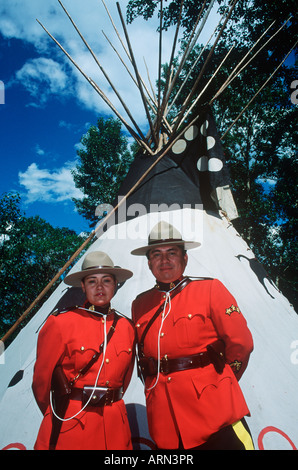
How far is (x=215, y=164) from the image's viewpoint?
3471mm

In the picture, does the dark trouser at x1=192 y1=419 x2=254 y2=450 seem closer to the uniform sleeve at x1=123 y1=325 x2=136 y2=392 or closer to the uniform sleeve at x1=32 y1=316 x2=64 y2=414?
the uniform sleeve at x1=123 y1=325 x2=136 y2=392

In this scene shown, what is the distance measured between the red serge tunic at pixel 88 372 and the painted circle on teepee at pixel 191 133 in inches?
116

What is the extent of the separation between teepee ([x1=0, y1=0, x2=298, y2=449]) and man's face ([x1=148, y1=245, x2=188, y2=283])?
21.5 inches

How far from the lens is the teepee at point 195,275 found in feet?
5.89

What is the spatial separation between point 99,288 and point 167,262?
54cm

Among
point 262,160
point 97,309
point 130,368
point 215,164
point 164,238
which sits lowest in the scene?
point 130,368

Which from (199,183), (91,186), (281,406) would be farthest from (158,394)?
(91,186)

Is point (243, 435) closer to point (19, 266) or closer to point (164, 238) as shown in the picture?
point (164, 238)

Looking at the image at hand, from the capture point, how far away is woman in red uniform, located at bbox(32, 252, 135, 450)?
1.46 metres

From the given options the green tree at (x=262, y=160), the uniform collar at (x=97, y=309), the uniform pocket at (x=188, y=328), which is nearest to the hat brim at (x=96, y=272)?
the uniform collar at (x=97, y=309)

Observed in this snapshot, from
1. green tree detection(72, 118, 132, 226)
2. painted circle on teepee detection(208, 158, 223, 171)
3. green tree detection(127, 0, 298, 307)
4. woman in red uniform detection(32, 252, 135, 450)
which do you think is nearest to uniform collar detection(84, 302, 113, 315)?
woman in red uniform detection(32, 252, 135, 450)

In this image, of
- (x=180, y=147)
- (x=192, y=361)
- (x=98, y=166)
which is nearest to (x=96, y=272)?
(x=192, y=361)

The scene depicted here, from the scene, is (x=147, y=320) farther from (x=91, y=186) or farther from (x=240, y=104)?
(x=91, y=186)

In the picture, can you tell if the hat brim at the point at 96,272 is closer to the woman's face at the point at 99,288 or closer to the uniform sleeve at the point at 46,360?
the woman's face at the point at 99,288
